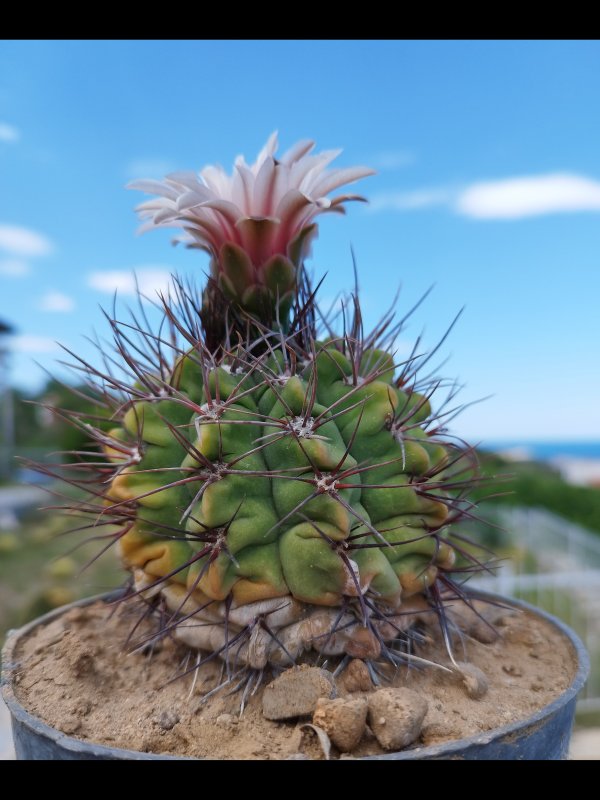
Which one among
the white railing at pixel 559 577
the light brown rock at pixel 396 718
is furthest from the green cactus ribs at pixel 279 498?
the white railing at pixel 559 577

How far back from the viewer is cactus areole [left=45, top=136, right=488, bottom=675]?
0.97 metres

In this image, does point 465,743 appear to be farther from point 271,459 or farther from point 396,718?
point 271,459

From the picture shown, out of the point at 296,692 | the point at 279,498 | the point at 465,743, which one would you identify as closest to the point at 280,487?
the point at 279,498

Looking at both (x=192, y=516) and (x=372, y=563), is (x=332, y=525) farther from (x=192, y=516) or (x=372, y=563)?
(x=192, y=516)

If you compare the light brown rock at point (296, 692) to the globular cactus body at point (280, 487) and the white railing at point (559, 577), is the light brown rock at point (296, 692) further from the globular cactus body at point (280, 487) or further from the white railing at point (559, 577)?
the white railing at point (559, 577)

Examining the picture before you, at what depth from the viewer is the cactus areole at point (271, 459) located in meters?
0.97

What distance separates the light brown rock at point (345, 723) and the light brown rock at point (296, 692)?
59 mm

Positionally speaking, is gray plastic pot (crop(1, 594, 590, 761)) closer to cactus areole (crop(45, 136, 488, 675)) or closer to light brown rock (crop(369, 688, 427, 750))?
light brown rock (crop(369, 688, 427, 750))

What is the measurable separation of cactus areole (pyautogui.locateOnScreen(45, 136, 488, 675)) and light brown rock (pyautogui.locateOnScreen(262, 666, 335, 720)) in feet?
0.17

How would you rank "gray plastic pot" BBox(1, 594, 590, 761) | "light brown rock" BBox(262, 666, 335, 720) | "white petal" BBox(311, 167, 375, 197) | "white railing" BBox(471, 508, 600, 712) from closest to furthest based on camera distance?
"gray plastic pot" BBox(1, 594, 590, 761) → "light brown rock" BBox(262, 666, 335, 720) → "white petal" BBox(311, 167, 375, 197) → "white railing" BBox(471, 508, 600, 712)

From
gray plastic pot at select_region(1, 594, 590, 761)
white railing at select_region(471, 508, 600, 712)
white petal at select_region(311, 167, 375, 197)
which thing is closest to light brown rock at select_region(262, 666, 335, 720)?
gray plastic pot at select_region(1, 594, 590, 761)

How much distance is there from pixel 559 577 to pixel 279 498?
4.37 meters
